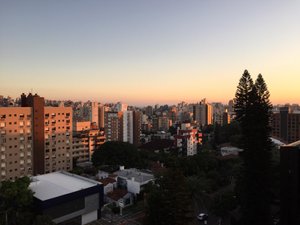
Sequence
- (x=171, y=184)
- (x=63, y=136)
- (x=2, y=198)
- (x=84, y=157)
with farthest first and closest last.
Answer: (x=84, y=157)
(x=63, y=136)
(x=2, y=198)
(x=171, y=184)

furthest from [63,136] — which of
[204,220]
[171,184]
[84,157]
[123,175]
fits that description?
[171,184]

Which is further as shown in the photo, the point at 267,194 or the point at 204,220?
the point at 204,220

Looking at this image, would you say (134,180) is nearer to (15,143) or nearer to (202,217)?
(202,217)

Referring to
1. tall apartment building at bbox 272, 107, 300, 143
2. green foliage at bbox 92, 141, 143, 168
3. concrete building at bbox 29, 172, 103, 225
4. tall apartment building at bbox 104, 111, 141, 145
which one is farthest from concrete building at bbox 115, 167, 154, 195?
tall apartment building at bbox 272, 107, 300, 143

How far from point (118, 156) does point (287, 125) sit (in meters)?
36.4

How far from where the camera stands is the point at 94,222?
72.5 ft

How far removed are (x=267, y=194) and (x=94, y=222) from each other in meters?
12.4

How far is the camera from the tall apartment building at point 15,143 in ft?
105

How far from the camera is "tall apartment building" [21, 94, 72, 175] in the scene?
3466 cm

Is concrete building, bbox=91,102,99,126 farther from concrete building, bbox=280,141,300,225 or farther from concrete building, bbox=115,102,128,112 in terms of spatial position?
concrete building, bbox=280,141,300,225

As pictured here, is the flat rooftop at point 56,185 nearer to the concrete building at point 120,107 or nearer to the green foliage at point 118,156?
the green foliage at point 118,156

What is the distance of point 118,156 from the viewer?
3778 cm

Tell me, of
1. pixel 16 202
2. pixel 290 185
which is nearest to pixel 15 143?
pixel 16 202

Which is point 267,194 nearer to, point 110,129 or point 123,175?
point 123,175
